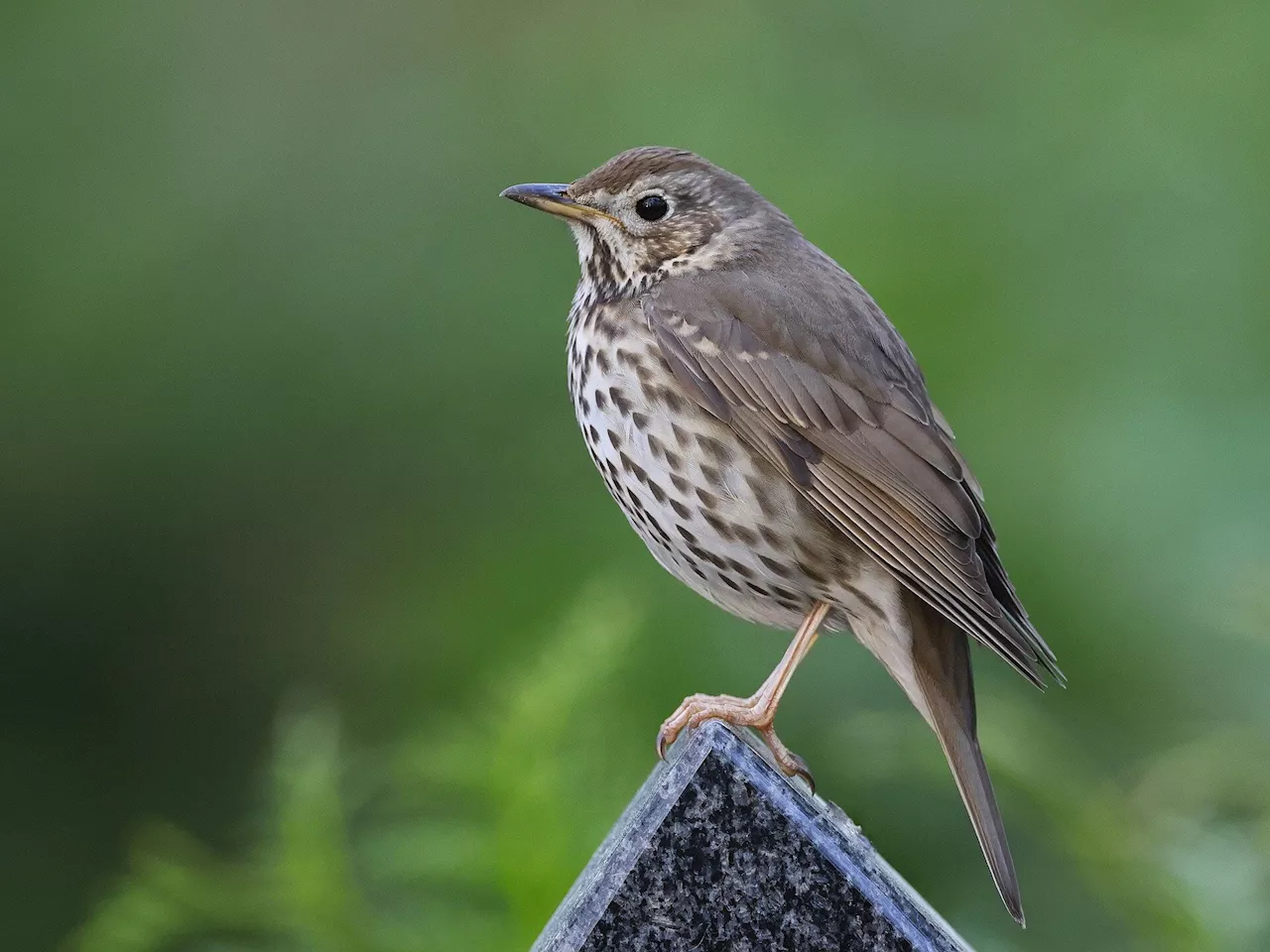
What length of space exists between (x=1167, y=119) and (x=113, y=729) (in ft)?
11.3

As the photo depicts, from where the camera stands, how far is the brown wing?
245 centimetres

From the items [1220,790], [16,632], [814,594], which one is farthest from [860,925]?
[16,632]

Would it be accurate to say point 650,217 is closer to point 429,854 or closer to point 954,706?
point 954,706

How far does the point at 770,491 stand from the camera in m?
2.51

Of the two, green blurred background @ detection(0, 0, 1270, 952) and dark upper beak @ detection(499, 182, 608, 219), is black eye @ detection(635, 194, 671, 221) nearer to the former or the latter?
dark upper beak @ detection(499, 182, 608, 219)

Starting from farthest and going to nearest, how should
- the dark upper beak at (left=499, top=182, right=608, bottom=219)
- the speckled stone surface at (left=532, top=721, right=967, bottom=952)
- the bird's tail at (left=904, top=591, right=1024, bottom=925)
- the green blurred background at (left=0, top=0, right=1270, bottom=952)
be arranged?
the green blurred background at (left=0, top=0, right=1270, bottom=952)
the dark upper beak at (left=499, top=182, right=608, bottom=219)
the bird's tail at (left=904, top=591, right=1024, bottom=925)
the speckled stone surface at (left=532, top=721, right=967, bottom=952)

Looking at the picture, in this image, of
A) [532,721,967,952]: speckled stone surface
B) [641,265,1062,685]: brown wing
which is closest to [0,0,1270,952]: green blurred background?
[641,265,1062,685]: brown wing

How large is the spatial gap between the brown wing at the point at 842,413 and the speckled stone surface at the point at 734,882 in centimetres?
76

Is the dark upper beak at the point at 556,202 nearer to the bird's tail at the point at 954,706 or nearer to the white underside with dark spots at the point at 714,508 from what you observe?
the white underside with dark spots at the point at 714,508

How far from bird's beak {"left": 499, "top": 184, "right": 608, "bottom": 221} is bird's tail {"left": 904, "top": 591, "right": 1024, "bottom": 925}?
2.56 feet

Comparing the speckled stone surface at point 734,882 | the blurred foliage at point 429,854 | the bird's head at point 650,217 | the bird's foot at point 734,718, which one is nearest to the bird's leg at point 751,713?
the bird's foot at point 734,718

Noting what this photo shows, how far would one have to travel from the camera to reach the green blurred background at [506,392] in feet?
12.4

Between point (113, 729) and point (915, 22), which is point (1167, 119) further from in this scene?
point (113, 729)

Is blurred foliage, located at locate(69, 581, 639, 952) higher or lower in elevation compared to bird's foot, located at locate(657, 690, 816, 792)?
lower
